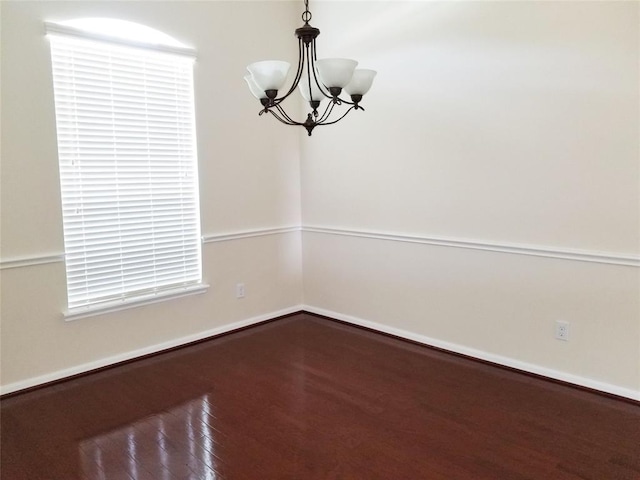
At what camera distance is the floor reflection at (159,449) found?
2.12m

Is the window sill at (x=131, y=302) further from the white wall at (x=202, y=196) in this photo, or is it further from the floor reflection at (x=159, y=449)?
the floor reflection at (x=159, y=449)

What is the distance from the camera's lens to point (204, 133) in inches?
143

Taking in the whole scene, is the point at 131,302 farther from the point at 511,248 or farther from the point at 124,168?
the point at 511,248

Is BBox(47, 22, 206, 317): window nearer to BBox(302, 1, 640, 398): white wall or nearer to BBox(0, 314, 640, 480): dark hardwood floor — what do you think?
BBox(0, 314, 640, 480): dark hardwood floor

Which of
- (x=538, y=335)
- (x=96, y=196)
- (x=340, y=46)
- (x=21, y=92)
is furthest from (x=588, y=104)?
(x=21, y=92)

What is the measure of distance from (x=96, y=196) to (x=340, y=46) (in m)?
2.28

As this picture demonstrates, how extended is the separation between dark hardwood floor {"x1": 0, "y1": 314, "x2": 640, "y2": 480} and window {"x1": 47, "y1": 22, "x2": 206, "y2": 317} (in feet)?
2.15

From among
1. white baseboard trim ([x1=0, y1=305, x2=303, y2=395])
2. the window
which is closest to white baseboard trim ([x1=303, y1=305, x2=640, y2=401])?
white baseboard trim ([x1=0, y1=305, x2=303, y2=395])

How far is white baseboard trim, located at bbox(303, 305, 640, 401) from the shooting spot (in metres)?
2.76

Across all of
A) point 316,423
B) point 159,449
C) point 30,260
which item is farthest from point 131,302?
point 316,423

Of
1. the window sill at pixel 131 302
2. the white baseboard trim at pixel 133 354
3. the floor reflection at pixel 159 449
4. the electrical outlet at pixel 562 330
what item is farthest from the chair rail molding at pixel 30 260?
the electrical outlet at pixel 562 330

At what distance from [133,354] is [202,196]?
1284mm

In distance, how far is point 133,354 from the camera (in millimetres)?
3387

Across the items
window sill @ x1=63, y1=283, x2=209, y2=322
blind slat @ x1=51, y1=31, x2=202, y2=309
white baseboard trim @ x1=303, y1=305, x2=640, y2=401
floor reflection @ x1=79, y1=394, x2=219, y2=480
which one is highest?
blind slat @ x1=51, y1=31, x2=202, y2=309
